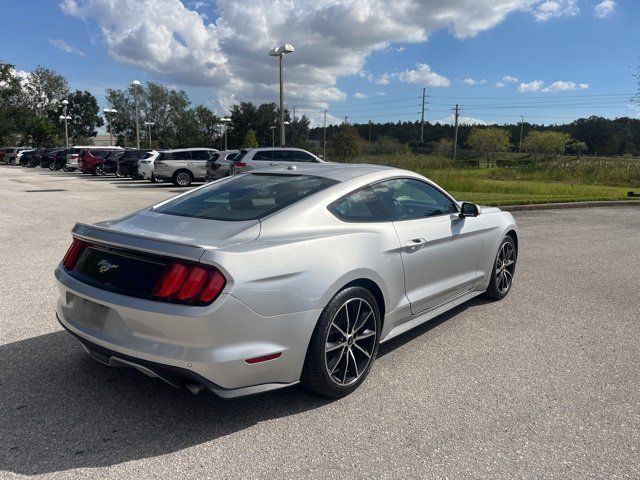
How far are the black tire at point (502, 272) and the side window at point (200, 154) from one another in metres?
19.2

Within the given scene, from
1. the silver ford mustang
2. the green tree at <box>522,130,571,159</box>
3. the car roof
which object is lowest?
the silver ford mustang

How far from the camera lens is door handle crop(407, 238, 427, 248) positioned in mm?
3850

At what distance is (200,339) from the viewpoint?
2.66m

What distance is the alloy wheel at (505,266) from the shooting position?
5.43 metres

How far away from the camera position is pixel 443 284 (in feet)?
14.2

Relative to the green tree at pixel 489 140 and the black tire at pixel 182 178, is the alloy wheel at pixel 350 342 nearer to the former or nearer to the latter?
the black tire at pixel 182 178

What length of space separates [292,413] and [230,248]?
3.67 feet

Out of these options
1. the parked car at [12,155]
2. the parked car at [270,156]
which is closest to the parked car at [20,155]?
the parked car at [12,155]

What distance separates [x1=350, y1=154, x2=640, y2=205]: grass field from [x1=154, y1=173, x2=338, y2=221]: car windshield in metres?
11.4

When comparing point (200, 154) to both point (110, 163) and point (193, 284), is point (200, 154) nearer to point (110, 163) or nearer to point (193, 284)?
point (110, 163)

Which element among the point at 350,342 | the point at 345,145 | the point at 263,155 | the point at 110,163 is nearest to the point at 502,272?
the point at 350,342

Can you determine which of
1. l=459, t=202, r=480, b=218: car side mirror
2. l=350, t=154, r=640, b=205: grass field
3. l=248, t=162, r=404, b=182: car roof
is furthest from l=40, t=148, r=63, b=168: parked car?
l=459, t=202, r=480, b=218: car side mirror

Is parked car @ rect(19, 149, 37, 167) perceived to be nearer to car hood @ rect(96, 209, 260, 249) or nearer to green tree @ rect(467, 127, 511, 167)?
car hood @ rect(96, 209, 260, 249)

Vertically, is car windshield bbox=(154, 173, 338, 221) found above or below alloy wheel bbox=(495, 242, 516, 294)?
above
